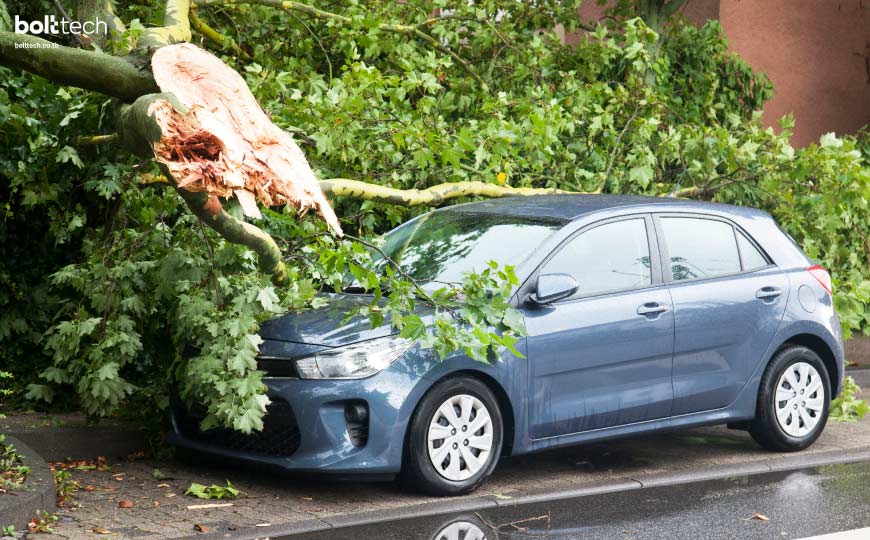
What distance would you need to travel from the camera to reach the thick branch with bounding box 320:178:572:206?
7845 millimetres

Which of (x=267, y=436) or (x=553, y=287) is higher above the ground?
(x=553, y=287)

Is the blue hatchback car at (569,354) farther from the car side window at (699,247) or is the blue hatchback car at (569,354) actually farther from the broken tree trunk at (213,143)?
the broken tree trunk at (213,143)

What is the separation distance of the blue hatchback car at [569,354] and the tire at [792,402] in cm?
1

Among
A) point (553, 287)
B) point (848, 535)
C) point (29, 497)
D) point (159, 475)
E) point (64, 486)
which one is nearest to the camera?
point (29, 497)

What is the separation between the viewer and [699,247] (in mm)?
8125

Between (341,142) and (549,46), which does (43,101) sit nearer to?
(341,142)

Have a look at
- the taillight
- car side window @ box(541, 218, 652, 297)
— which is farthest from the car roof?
the taillight

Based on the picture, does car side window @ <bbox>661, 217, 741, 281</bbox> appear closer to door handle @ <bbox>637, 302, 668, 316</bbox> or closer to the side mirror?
door handle @ <bbox>637, 302, 668, 316</bbox>

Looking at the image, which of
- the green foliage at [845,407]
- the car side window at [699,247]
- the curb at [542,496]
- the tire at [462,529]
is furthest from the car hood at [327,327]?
the green foliage at [845,407]

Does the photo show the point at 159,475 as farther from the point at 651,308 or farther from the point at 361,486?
the point at 651,308

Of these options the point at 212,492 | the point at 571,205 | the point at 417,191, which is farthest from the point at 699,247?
the point at 212,492

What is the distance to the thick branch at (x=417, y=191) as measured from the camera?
25.7ft

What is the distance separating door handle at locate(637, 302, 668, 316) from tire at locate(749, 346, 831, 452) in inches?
41.1

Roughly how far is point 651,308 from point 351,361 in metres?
1.92
